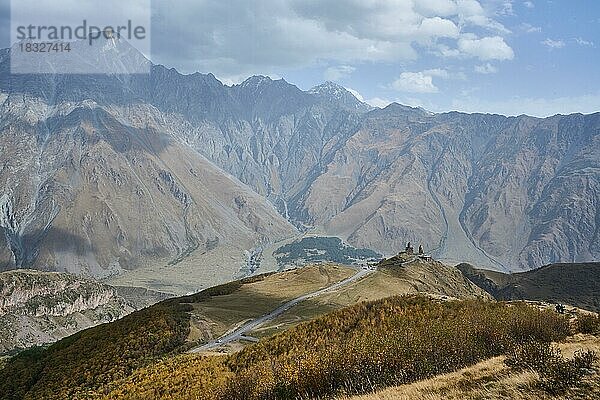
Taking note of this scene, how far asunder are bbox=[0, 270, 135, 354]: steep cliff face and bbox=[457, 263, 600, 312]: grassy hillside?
152m

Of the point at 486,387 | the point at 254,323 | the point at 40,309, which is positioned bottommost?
the point at 40,309

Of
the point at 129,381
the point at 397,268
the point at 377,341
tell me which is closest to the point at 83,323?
the point at 397,268

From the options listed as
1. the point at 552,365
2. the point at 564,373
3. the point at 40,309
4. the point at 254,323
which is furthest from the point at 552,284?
the point at 40,309

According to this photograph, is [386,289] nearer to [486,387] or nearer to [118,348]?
[118,348]

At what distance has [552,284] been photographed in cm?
16462

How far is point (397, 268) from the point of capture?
101 meters

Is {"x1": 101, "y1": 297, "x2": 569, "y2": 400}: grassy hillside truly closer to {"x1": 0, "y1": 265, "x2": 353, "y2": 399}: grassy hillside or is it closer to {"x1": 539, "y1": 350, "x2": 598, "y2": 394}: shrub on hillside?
{"x1": 539, "y1": 350, "x2": 598, "y2": 394}: shrub on hillside

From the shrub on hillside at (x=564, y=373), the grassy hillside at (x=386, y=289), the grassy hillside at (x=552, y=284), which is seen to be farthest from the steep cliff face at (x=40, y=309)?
the shrub on hillside at (x=564, y=373)

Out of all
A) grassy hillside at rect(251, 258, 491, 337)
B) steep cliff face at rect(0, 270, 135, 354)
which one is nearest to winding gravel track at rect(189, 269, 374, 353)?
grassy hillside at rect(251, 258, 491, 337)

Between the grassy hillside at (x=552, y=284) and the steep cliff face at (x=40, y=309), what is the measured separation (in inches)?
5974

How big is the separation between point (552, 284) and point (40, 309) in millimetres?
183706

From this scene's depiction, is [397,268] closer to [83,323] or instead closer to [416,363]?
[416,363]

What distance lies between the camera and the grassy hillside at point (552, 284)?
15100cm

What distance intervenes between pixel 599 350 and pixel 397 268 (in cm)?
7950
